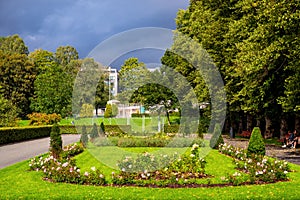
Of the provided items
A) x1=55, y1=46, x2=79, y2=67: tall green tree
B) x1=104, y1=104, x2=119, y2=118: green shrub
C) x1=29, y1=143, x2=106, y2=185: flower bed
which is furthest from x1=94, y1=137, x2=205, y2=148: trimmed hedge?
x1=55, y1=46, x2=79, y2=67: tall green tree

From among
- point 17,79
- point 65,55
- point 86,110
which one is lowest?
point 86,110

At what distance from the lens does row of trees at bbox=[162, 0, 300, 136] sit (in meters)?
16.2

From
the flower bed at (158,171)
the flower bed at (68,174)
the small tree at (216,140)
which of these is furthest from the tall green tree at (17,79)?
the flower bed at (158,171)

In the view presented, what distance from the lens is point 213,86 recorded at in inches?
1081

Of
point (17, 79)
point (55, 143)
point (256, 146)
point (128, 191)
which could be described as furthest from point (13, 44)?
point (128, 191)

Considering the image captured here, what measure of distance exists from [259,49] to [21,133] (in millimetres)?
18747

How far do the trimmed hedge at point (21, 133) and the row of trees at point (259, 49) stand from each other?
1367cm

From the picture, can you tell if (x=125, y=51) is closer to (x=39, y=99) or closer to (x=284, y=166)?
(x=284, y=166)

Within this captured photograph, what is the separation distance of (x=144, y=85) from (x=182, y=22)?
25.0ft

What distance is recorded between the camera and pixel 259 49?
1736 cm

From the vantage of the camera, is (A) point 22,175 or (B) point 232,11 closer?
(A) point 22,175

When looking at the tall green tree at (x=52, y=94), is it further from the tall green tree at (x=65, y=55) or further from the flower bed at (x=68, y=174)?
the flower bed at (x=68, y=174)

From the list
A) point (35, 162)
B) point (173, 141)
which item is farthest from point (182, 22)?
point (35, 162)

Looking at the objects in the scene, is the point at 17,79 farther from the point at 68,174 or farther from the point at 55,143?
the point at 68,174
